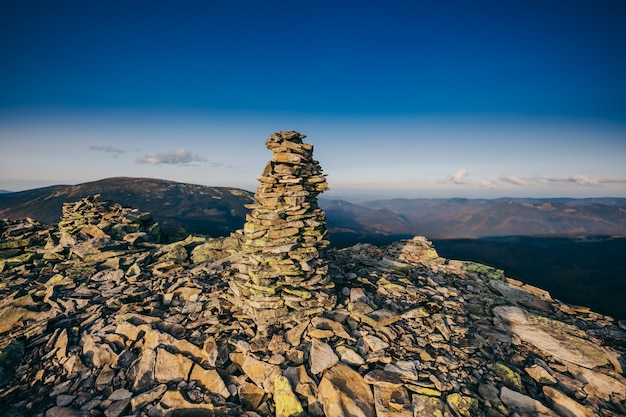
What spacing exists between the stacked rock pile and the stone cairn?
51.3 ft

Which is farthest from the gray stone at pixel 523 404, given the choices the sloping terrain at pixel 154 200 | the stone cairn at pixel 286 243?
the sloping terrain at pixel 154 200

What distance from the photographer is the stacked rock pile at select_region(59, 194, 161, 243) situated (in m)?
23.1

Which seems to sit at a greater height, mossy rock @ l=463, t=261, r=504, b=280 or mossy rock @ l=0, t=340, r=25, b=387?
mossy rock @ l=463, t=261, r=504, b=280

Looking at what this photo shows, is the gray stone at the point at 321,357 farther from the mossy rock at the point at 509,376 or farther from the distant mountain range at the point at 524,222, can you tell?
the distant mountain range at the point at 524,222

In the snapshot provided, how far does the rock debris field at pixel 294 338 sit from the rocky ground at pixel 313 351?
5 cm

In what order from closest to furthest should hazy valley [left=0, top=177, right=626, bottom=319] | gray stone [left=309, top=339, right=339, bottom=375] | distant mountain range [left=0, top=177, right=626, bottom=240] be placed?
1. gray stone [left=309, top=339, right=339, bottom=375]
2. hazy valley [left=0, top=177, right=626, bottom=319]
3. distant mountain range [left=0, top=177, right=626, bottom=240]

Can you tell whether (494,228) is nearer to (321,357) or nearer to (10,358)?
(321,357)

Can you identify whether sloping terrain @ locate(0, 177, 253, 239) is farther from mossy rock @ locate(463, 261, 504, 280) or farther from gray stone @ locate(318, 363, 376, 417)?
gray stone @ locate(318, 363, 376, 417)

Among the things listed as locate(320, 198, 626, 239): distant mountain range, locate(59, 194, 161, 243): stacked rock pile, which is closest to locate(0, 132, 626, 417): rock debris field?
locate(59, 194, 161, 243): stacked rock pile

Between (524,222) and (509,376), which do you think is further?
(524,222)

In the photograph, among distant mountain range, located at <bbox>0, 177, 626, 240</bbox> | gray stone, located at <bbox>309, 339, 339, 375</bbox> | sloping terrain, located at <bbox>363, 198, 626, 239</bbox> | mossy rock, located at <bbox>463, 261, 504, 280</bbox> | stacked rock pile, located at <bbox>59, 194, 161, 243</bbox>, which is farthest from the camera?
sloping terrain, located at <bbox>363, 198, 626, 239</bbox>

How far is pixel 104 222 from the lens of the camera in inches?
987

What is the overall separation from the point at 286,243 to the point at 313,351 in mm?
5095

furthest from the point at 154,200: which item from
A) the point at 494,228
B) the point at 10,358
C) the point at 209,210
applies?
the point at 494,228
